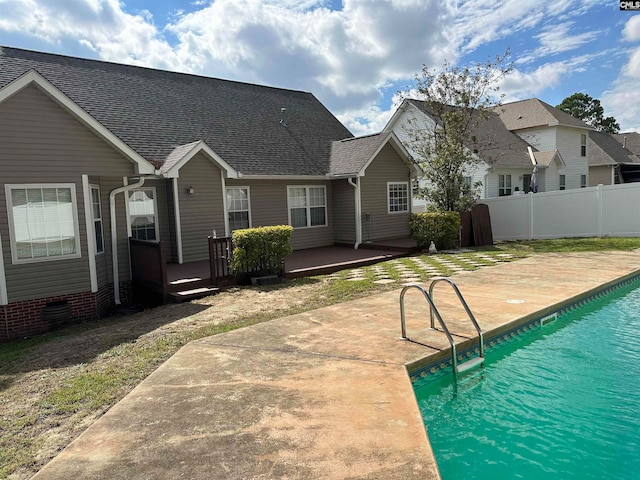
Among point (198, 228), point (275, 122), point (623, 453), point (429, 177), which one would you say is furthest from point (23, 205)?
point (429, 177)

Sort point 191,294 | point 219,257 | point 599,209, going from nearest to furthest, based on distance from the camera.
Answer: point 191,294
point 219,257
point 599,209

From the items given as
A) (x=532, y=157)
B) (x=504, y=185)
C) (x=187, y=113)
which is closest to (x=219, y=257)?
(x=187, y=113)

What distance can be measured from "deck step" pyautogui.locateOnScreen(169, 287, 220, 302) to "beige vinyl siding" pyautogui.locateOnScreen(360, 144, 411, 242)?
7798 millimetres

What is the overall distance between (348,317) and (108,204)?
7.20m

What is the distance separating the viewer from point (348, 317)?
6.97m

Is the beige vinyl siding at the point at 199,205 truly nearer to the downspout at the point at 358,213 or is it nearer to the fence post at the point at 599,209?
the downspout at the point at 358,213

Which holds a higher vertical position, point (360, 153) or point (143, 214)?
point (360, 153)

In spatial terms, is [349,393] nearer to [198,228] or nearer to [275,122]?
[198,228]

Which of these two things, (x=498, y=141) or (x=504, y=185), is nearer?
(x=504, y=185)

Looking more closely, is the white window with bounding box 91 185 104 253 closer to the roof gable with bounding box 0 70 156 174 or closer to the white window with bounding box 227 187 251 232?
the roof gable with bounding box 0 70 156 174

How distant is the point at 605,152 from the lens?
3434cm

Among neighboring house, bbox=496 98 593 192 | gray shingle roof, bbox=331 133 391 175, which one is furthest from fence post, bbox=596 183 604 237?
neighboring house, bbox=496 98 593 192

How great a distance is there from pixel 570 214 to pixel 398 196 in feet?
22.6

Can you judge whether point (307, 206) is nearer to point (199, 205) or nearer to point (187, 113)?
point (199, 205)
